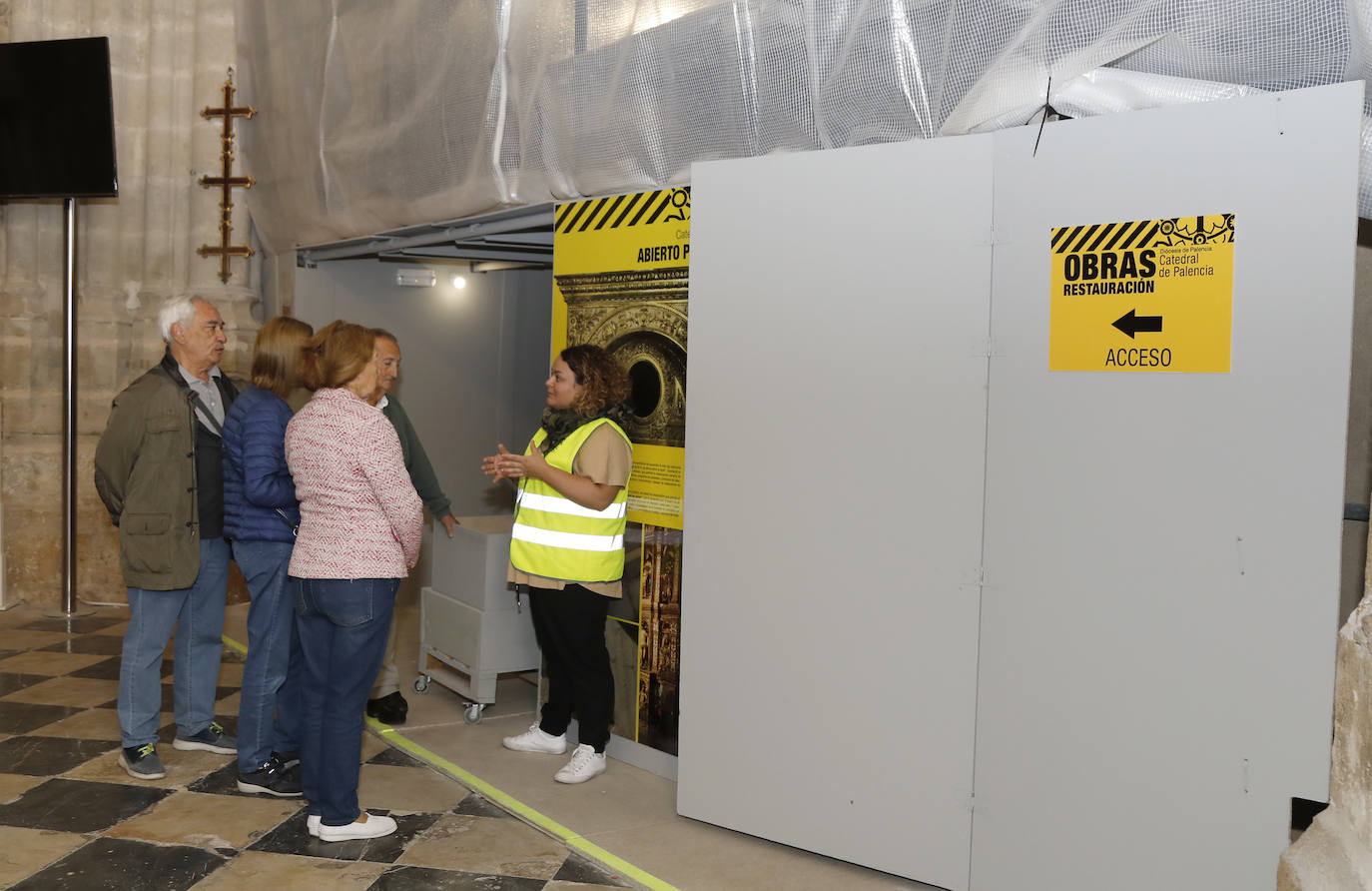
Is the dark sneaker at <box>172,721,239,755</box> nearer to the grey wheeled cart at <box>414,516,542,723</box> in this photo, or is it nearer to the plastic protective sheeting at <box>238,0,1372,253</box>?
the grey wheeled cart at <box>414,516,542,723</box>

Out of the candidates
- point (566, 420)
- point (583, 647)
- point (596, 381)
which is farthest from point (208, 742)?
point (596, 381)

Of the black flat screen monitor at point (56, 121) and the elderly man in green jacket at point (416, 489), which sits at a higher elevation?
the black flat screen monitor at point (56, 121)

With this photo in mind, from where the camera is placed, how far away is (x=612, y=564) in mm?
4559

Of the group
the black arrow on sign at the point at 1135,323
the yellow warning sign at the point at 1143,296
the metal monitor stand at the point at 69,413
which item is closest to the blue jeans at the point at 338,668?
the yellow warning sign at the point at 1143,296

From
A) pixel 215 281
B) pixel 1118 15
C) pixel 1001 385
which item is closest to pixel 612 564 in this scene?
pixel 1001 385

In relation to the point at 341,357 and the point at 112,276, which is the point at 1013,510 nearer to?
the point at 341,357

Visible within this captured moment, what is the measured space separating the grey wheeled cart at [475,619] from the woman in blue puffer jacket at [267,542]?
3.11ft

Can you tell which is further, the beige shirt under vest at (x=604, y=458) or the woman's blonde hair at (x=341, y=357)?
the beige shirt under vest at (x=604, y=458)

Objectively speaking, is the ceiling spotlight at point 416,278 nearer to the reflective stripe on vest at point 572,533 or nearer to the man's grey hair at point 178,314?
the man's grey hair at point 178,314

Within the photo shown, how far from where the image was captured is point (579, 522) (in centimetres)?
448

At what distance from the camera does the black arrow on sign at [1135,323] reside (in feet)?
10.3

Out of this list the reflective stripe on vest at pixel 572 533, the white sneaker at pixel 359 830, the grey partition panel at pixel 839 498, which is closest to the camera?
the grey partition panel at pixel 839 498

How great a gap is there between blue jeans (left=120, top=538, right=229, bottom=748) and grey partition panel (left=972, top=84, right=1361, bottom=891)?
118 inches

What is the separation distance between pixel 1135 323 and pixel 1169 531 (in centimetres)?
56
